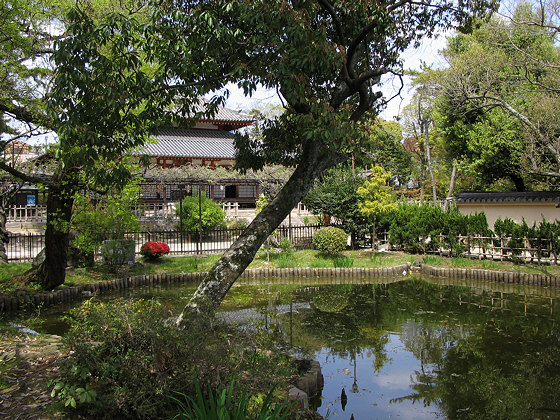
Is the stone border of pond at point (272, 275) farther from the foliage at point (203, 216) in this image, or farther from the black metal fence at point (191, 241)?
the foliage at point (203, 216)

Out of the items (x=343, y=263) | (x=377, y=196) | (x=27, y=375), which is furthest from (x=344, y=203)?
(x=27, y=375)

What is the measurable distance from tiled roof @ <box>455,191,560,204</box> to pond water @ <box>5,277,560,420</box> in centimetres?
556

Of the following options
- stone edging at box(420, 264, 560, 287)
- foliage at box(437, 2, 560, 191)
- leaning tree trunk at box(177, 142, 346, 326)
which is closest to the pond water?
stone edging at box(420, 264, 560, 287)

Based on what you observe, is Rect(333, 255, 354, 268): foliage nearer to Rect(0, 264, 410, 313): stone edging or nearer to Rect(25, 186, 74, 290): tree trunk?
Rect(0, 264, 410, 313): stone edging

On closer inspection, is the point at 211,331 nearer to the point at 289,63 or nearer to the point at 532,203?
the point at 289,63

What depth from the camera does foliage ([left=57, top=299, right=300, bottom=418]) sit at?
342cm

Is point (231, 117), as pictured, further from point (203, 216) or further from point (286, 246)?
point (286, 246)

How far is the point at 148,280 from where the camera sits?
43.1 feet

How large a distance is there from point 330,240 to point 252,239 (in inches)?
404

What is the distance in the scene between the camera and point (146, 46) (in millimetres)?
6246

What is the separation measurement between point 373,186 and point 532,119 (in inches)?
266

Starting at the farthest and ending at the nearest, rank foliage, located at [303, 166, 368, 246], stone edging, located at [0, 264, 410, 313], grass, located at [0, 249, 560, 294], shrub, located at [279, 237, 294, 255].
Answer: foliage, located at [303, 166, 368, 246] < shrub, located at [279, 237, 294, 255] < grass, located at [0, 249, 560, 294] < stone edging, located at [0, 264, 410, 313]

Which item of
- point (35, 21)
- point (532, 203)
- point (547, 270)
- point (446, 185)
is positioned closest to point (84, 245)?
point (35, 21)

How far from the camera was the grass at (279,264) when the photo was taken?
1229 centimetres
